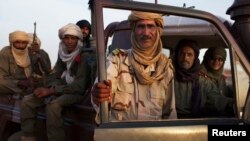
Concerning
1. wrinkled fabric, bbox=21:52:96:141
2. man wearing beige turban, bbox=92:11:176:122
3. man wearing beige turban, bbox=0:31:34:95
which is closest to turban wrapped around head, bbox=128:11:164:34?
man wearing beige turban, bbox=92:11:176:122

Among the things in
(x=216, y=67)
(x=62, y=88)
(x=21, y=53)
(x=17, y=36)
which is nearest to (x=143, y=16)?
(x=216, y=67)

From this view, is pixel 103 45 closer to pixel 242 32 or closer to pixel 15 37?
pixel 242 32

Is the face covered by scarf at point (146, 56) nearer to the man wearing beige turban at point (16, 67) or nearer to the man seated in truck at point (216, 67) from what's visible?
the man seated in truck at point (216, 67)

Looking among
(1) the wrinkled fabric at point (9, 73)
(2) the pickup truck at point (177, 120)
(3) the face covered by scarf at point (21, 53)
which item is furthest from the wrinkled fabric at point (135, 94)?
(3) the face covered by scarf at point (21, 53)

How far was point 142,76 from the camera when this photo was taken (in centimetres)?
249

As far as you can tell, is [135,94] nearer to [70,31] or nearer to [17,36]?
Result: [70,31]

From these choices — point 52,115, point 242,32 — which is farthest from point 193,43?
point 52,115

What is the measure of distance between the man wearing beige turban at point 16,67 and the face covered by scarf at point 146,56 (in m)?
2.35

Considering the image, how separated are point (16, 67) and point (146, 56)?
321 cm

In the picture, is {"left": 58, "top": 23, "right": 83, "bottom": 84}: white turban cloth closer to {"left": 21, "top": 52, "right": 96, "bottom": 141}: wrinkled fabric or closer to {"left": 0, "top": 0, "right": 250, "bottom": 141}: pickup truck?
{"left": 21, "top": 52, "right": 96, "bottom": 141}: wrinkled fabric

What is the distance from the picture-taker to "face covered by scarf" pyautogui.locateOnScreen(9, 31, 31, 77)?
5.38m

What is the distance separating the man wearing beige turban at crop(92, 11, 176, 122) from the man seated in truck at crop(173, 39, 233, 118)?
14 cm

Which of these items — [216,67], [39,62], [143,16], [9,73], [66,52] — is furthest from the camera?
[39,62]

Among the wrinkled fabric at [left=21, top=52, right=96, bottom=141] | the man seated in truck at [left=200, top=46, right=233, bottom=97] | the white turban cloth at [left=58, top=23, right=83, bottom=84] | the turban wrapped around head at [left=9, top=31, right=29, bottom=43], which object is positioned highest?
the turban wrapped around head at [left=9, top=31, right=29, bottom=43]
